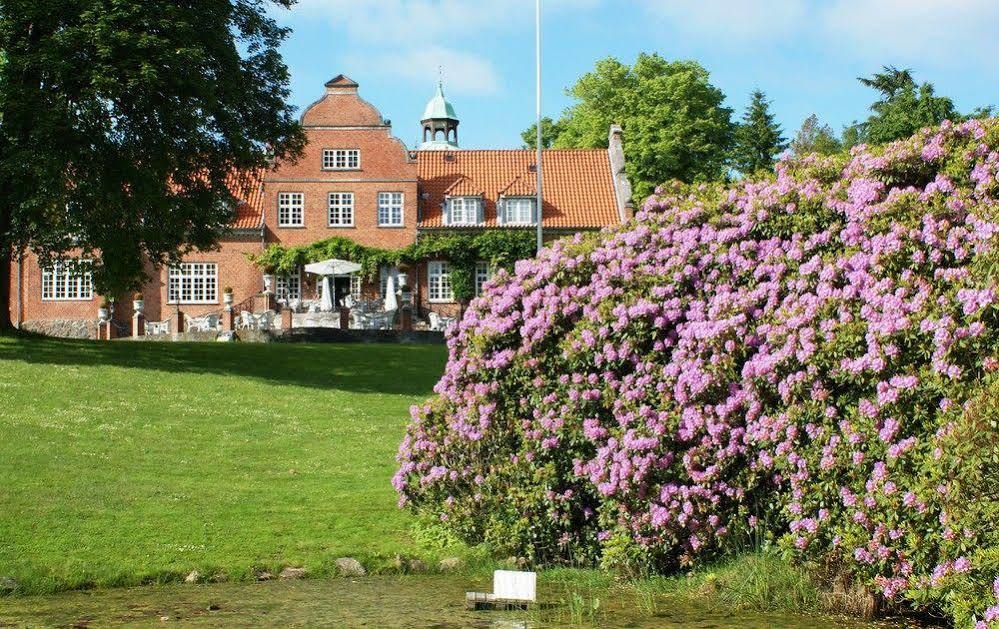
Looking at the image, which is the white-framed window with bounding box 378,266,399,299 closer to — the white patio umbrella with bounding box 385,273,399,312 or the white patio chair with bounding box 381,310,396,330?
the white patio umbrella with bounding box 385,273,399,312

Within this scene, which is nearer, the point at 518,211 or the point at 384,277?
the point at 384,277

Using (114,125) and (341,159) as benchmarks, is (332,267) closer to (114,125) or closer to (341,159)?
(341,159)

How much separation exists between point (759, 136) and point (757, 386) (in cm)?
5108

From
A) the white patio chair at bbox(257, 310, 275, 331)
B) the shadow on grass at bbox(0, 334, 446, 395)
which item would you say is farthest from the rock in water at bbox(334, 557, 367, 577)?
the white patio chair at bbox(257, 310, 275, 331)

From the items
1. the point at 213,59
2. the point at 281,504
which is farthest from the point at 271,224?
the point at 281,504

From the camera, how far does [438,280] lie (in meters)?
52.1

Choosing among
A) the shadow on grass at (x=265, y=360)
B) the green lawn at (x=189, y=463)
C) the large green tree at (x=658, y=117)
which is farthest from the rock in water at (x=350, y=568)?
the large green tree at (x=658, y=117)

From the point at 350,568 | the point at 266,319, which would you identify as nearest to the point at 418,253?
the point at 266,319

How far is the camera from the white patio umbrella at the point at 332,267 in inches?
1892

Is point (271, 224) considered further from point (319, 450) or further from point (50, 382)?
point (319, 450)

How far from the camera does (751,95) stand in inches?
2266

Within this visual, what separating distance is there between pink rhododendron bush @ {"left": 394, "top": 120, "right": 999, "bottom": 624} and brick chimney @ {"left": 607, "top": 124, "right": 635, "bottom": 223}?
4248 cm

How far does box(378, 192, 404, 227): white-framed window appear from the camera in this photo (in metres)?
52.1

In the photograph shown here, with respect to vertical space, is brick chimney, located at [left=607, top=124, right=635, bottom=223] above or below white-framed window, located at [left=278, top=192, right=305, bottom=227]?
above
